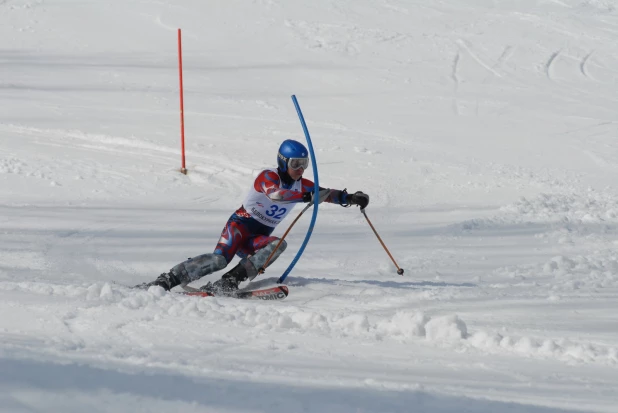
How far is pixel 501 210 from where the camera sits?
9336 millimetres

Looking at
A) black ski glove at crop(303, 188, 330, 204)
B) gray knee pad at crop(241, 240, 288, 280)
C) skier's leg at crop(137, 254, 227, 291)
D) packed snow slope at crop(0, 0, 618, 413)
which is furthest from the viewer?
gray knee pad at crop(241, 240, 288, 280)

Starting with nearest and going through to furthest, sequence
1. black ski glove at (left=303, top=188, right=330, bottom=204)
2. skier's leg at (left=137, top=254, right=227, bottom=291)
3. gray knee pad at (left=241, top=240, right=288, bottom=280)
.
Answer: black ski glove at (left=303, top=188, right=330, bottom=204) → skier's leg at (left=137, top=254, right=227, bottom=291) → gray knee pad at (left=241, top=240, right=288, bottom=280)

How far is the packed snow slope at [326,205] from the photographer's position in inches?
148

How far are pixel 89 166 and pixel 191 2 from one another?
10.7m

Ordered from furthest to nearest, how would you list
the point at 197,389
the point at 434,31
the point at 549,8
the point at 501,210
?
the point at 549,8
the point at 434,31
the point at 501,210
the point at 197,389

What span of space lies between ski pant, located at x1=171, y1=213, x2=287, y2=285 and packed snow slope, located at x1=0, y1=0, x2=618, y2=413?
45 cm

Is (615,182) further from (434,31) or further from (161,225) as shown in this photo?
(434,31)

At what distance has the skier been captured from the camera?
5812mm

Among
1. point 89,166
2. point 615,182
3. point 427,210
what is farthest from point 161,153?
point 615,182

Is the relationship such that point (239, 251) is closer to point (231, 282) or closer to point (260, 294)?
point (231, 282)

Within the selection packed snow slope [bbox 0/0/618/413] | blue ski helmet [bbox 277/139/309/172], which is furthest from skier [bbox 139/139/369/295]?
→ packed snow slope [bbox 0/0/618/413]

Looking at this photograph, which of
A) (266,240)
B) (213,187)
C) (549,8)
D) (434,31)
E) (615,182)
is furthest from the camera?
(549,8)

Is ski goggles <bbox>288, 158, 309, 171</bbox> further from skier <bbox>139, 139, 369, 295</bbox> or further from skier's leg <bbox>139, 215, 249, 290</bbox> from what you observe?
skier's leg <bbox>139, 215, 249, 290</bbox>

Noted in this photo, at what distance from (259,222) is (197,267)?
682 mm
